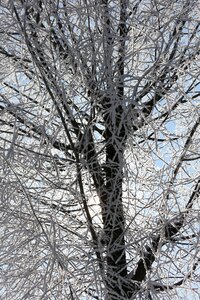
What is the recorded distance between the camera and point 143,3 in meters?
3.03

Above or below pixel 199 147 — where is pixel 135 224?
below

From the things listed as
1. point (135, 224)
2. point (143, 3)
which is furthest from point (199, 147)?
point (143, 3)

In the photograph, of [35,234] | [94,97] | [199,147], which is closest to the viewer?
[94,97]

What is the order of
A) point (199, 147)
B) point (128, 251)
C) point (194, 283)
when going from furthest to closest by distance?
1. point (199, 147)
2. point (194, 283)
3. point (128, 251)

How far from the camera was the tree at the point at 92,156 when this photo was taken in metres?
2.37

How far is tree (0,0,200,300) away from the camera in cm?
237

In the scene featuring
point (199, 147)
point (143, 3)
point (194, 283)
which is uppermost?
point (143, 3)

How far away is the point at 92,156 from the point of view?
261cm

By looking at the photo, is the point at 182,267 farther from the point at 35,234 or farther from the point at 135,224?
the point at 35,234

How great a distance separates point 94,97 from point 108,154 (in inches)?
19.7

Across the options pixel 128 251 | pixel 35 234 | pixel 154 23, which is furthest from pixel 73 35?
pixel 128 251

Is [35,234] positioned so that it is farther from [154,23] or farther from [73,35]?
[154,23]

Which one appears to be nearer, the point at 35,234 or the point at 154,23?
the point at 35,234

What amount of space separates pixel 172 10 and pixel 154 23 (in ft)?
0.52
